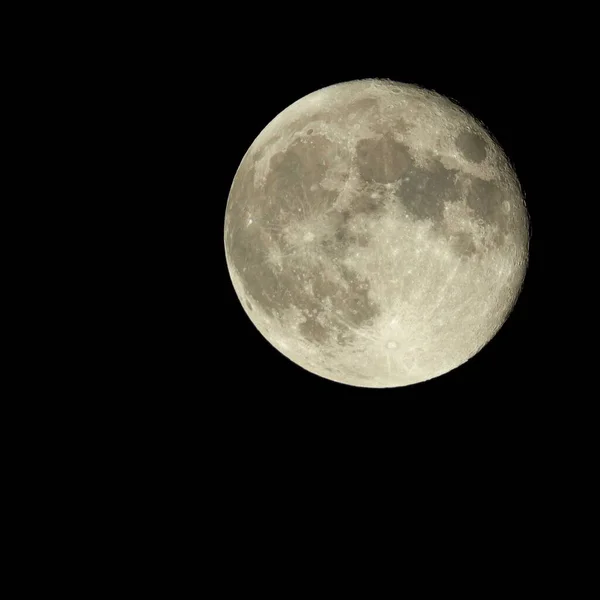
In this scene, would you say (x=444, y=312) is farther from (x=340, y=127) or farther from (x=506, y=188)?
(x=340, y=127)

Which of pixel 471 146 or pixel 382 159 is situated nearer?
pixel 382 159

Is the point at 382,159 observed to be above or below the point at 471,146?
below

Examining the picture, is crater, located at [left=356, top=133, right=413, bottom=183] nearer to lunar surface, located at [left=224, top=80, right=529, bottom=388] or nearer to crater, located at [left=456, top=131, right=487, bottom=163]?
lunar surface, located at [left=224, top=80, right=529, bottom=388]

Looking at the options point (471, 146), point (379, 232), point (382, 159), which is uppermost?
point (471, 146)

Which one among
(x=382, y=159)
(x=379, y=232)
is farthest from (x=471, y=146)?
(x=379, y=232)

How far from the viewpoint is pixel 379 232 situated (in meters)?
5.09

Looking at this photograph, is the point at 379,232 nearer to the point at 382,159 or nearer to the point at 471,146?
the point at 382,159

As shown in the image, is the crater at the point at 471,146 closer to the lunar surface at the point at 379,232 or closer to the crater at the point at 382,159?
the lunar surface at the point at 379,232

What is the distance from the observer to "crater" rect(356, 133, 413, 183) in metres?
5.13

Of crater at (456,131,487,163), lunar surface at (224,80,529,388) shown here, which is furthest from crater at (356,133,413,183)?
→ crater at (456,131,487,163)

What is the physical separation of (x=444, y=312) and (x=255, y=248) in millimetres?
1605

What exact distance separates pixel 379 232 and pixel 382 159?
56cm

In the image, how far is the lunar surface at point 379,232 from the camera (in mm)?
5137

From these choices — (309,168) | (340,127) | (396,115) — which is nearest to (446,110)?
(396,115)
